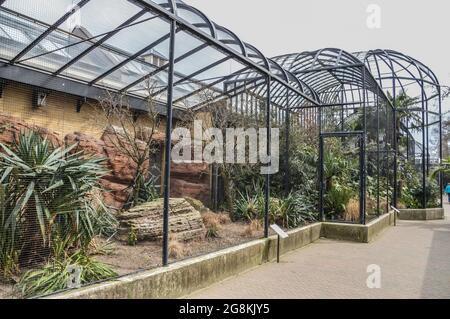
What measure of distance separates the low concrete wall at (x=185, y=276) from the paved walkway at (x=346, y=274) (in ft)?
0.42

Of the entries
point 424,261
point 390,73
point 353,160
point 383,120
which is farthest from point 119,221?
point 390,73

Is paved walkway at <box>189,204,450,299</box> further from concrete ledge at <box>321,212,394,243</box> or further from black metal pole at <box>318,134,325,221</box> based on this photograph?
black metal pole at <box>318,134,325,221</box>

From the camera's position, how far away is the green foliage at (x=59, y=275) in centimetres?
312

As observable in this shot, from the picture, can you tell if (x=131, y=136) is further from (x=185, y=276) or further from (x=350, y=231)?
(x=350, y=231)

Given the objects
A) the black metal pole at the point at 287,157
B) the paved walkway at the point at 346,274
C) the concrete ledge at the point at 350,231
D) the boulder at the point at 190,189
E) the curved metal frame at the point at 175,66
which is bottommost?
the paved walkway at the point at 346,274

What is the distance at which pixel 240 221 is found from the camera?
303 inches

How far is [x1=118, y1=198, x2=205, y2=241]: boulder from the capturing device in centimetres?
523

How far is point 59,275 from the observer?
10.7ft

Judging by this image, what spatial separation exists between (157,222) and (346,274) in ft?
8.94

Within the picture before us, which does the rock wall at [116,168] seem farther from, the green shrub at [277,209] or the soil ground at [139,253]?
the soil ground at [139,253]

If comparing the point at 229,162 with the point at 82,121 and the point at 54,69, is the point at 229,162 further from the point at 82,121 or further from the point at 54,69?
the point at 54,69

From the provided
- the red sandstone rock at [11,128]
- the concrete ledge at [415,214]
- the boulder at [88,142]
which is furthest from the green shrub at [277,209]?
the concrete ledge at [415,214]

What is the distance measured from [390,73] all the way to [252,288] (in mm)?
11477

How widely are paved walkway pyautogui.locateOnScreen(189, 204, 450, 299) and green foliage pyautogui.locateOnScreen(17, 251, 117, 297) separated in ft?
3.46
